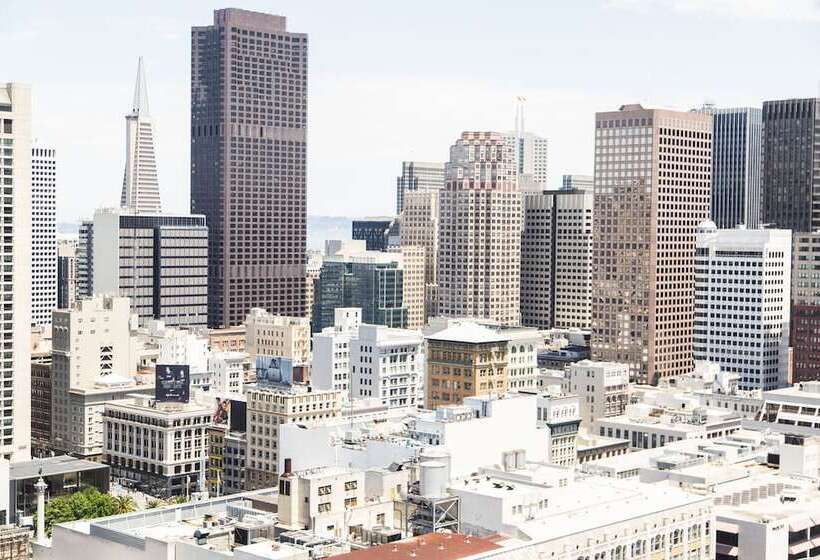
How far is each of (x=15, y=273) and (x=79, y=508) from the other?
159ft

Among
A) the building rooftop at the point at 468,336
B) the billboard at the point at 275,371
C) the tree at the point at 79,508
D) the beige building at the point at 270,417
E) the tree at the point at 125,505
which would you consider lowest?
the tree at the point at 125,505

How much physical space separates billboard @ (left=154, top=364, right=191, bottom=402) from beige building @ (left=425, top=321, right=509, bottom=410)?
34211 millimetres

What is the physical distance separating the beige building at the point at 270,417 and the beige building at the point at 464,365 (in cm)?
1577

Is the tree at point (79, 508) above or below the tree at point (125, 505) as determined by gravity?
above

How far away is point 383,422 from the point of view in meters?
168

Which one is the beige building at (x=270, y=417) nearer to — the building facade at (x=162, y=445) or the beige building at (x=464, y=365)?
the building facade at (x=162, y=445)

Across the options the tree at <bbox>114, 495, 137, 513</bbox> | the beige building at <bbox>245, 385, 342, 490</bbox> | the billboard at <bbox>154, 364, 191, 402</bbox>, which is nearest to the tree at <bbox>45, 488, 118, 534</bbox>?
the tree at <bbox>114, 495, 137, 513</bbox>

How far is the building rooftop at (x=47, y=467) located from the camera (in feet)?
550

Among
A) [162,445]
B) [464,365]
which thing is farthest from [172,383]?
[464,365]

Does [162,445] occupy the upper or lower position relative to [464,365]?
lower

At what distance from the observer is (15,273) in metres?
185

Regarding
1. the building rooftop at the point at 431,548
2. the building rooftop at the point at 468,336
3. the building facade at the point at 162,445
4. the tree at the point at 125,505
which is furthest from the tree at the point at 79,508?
the building rooftop at the point at 431,548

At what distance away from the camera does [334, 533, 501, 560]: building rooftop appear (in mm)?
90500

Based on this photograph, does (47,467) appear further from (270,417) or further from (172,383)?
(270,417)
